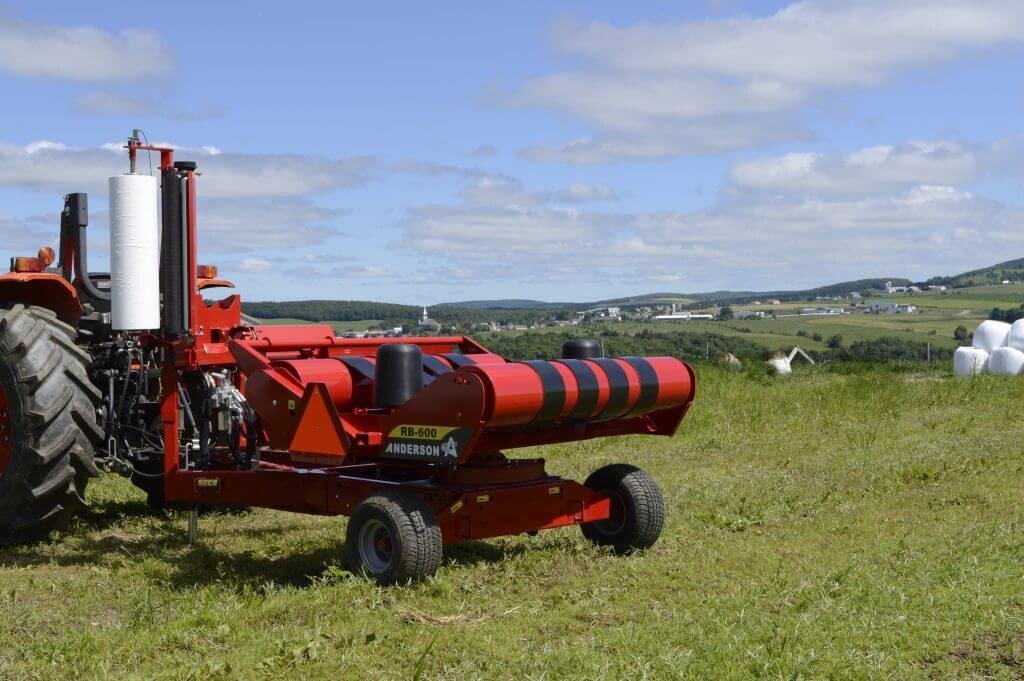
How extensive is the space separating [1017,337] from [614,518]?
889 inches

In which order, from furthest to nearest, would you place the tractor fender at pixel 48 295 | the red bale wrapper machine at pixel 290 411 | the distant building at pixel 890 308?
1. the distant building at pixel 890 308
2. the tractor fender at pixel 48 295
3. the red bale wrapper machine at pixel 290 411

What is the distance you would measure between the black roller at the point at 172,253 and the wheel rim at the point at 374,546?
197 cm

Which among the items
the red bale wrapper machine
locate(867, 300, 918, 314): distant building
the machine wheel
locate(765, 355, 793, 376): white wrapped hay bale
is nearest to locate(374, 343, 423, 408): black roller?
the red bale wrapper machine

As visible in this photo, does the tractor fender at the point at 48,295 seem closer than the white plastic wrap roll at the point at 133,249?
No

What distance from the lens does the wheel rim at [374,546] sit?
6.36m

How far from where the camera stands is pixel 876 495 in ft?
29.6

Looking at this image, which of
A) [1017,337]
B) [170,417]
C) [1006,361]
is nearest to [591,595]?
[170,417]

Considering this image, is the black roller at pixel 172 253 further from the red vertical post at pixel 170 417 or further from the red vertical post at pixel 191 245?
the red vertical post at pixel 170 417

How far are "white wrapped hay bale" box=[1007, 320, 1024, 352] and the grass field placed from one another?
1820 centimetres

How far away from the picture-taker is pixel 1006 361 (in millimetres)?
25906

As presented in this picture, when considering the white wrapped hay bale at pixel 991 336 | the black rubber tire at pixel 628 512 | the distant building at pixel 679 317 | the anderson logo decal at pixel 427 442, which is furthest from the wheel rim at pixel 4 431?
the distant building at pixel 679 317

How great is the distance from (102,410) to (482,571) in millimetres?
2808

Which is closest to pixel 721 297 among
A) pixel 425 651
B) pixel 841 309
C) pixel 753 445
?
pixel 841 309

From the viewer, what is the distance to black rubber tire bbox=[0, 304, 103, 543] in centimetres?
700
